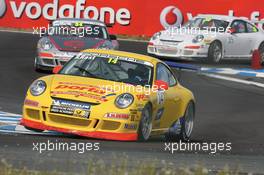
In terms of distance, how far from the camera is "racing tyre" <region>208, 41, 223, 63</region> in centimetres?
2405

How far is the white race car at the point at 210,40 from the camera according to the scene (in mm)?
23609

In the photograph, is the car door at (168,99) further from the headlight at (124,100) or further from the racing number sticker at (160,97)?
the headlight at (124,100)

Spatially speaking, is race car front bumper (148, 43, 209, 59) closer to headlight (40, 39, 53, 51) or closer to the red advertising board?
headlight (40, 39, 53, 51)

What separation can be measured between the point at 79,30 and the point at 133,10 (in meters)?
9.79

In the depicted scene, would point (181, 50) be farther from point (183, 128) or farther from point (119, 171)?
point (119, 171)

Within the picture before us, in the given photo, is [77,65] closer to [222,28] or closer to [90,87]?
[90,87]

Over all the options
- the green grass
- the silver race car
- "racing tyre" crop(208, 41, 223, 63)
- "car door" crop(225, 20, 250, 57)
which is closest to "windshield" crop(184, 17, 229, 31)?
"car door" crop(225, 20, 250, 57)

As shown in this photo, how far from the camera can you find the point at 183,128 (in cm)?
1274

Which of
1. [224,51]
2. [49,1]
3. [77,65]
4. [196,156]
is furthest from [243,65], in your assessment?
[196,156]

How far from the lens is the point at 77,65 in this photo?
12.1 meters

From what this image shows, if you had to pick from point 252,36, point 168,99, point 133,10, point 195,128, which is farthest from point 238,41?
point 168,99

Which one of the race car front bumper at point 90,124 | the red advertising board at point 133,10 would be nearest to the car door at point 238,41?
the red advertising board at point 133,10

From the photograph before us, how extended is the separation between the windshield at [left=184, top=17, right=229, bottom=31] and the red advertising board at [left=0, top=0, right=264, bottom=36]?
4.83 metres

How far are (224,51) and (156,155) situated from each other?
1526 cm
